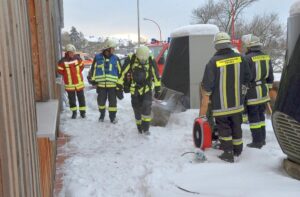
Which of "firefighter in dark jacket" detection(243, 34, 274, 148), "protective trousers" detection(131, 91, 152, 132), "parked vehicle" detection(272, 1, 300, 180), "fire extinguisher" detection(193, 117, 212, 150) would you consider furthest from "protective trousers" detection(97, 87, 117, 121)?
"parked vehicle" detection(272, 1, 300, 180)

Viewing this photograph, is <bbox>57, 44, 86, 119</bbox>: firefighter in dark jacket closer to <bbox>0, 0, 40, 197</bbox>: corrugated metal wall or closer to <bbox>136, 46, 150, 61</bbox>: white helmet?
<bbox>136, 46, 150, 61</bbox>: white helmet

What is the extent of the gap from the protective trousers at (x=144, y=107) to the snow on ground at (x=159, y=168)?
24 centimetres

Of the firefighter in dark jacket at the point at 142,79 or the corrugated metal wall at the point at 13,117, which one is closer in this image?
the corrugated metal wall at the point at 13,117

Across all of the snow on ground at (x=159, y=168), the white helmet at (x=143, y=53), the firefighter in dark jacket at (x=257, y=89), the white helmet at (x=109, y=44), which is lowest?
the snow on ground at (x=159, y=168)

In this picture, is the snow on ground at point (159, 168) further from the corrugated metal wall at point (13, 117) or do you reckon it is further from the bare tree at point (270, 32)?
the bare tree at point (270, 32)

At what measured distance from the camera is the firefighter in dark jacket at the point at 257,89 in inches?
255

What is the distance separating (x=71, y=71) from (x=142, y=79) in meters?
2.37

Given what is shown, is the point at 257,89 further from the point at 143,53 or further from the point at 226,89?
the point at 143,53

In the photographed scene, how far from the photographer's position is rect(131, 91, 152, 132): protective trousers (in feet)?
25.4

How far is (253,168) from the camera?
529 cm

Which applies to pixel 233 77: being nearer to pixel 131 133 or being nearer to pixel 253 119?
pixel 253 119

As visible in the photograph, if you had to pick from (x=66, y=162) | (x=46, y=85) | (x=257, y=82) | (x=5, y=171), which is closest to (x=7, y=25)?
(x=5, y=171)

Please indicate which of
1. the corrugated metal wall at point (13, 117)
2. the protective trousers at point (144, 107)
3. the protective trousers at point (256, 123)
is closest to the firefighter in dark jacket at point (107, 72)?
the protective trousers at point (144, 107)

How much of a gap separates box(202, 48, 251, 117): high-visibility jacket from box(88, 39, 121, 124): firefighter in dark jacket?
11.5 ft
